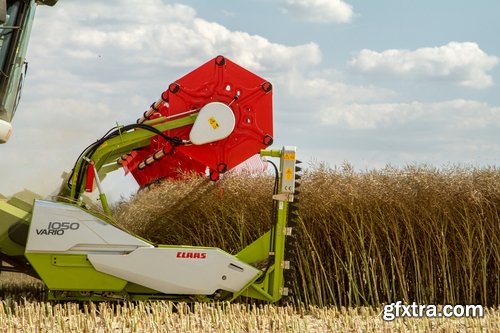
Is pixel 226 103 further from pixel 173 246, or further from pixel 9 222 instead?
pixel 9 222

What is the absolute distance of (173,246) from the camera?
637 centimetres

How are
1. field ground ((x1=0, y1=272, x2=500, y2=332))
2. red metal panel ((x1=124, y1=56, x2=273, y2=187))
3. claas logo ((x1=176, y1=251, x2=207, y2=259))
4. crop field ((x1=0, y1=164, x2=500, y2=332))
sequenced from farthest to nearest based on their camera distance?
crop field ((x1=0, y1=164, x2=500, y2=332)) < red metal panel ((x1=124, y1=56, x2=273, y2=187)) < claas logo ((x1=176, y1=251, x2=207, y2=259)) < field ground ((x1=0, y1=272, x2=500, y2=332))

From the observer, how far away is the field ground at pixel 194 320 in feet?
18.2

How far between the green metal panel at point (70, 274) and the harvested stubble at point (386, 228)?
6.48ft

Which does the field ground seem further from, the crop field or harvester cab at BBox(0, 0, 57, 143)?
the crop field

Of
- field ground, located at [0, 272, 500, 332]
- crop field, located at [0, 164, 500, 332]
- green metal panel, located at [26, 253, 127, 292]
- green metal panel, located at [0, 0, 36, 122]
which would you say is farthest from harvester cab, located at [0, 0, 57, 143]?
crop field, located at [0, 164, 500, 332]

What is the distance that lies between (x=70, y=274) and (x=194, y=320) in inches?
44.7

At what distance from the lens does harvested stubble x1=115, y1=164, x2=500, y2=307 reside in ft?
27.2

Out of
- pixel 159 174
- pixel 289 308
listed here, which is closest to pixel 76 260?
pixel 289 308

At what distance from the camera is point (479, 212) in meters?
8.43

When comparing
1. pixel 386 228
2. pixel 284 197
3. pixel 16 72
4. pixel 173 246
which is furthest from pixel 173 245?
pixel 386 228

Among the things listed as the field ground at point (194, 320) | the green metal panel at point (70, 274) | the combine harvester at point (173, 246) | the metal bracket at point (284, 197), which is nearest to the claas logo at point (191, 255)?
the combine harvester at point (173, 246)

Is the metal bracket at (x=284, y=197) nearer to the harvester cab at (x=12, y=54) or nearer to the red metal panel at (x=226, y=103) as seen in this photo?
the red metal panel at (x=226, y=103)

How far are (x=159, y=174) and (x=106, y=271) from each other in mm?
2287
